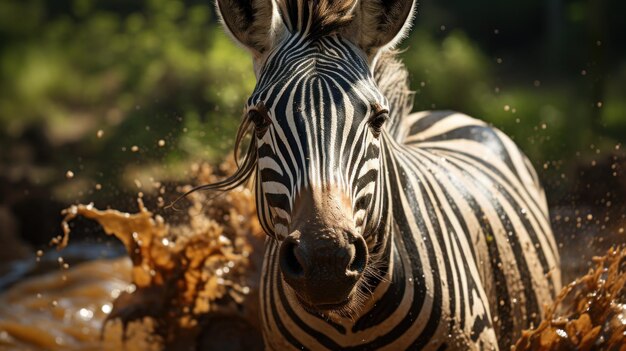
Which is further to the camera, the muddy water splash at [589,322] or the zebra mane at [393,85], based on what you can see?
the zebra mane at [393,85]

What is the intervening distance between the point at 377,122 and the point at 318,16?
422mm

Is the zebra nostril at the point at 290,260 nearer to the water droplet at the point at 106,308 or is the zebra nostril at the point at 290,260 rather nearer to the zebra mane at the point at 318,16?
the zebra mane at the point at 318,16

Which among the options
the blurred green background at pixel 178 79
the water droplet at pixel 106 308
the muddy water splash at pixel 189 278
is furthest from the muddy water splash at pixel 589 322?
the blurred green background at pixel 178 79

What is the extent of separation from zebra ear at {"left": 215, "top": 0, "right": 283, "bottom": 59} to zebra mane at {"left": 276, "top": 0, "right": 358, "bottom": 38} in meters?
0.07

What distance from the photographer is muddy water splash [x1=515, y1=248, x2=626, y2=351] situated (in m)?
3.54

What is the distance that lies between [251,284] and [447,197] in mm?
1727

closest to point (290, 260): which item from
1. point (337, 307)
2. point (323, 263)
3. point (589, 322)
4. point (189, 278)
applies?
point (323, 263)

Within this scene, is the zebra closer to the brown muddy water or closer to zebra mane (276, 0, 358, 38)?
zebra mane (276, 0, 358, 38)

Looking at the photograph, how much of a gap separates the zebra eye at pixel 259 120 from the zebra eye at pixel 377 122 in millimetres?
316

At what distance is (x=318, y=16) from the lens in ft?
10.0

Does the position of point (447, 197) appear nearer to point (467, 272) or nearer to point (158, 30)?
point (467, 272)

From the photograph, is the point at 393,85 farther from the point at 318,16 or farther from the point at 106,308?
the point at 106,308

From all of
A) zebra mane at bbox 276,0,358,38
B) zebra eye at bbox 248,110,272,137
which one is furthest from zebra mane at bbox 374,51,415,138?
zebra eye at bbox 248,110,272,137

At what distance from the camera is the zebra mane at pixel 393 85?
373 centimetres
